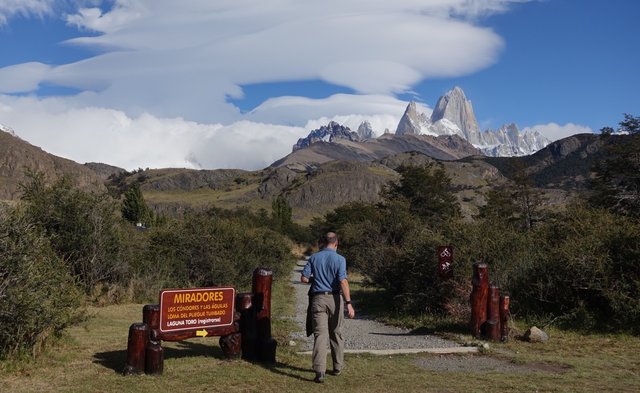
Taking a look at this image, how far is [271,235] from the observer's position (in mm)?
30297

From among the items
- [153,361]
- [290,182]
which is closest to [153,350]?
[153,361]

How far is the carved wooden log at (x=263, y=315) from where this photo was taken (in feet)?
29.7

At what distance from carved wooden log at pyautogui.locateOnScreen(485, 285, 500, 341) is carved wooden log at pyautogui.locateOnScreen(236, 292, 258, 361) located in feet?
15.3

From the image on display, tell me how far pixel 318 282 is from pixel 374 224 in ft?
66.3

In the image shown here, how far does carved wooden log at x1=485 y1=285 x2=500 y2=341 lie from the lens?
11.3 meters

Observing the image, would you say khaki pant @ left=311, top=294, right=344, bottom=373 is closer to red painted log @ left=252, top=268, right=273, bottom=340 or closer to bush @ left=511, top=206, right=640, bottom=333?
red painted log @ left=252, top=268, right=273, bottom=340

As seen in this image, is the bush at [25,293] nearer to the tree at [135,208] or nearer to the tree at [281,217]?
the tree at [135,208]

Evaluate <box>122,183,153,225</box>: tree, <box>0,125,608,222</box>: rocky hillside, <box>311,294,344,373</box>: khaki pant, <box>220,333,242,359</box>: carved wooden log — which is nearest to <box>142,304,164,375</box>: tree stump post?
<box>220,333,242,359</box>: carved wooden log

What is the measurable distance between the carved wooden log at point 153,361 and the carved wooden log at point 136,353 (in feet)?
0.18

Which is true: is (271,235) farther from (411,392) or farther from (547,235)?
(411,392)

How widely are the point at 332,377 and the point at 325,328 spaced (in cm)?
68

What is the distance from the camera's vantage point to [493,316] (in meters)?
11.5

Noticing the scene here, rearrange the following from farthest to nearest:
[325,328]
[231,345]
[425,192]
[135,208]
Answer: [135,208]
[425,192]
[231,345]
[325,328]

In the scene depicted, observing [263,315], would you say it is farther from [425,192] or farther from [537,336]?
[425,192]
